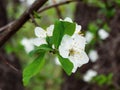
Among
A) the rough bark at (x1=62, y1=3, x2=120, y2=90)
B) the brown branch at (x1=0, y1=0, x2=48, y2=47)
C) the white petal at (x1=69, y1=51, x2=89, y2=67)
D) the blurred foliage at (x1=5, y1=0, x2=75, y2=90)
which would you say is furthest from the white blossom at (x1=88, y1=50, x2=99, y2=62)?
the white petal at (x1=69, y1=51, x2=89, y2=67)

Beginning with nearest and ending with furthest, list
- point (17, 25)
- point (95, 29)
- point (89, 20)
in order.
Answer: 1. point (17, 25)
2. point (95, 29)
3. point (89, 20)

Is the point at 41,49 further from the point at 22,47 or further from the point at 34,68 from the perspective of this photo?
the point at 22,47

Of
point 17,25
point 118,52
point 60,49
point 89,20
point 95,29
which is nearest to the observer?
point 60,49

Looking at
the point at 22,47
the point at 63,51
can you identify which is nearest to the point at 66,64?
the point at 63,51

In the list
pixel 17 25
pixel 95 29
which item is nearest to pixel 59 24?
pixel 17 25

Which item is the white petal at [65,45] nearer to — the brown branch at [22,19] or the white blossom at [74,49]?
the white blossom at [74,49]

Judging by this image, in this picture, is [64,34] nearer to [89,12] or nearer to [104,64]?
[104,64]

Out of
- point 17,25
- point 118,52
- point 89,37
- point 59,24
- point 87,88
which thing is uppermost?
point 59,24
